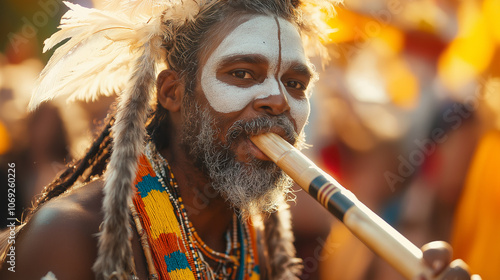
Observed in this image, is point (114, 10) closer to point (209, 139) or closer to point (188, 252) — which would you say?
point (209, 139)

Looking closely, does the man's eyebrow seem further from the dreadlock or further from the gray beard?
the dreadlock

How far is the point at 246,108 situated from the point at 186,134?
0.44m

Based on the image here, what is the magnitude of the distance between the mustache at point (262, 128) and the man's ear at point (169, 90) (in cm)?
46

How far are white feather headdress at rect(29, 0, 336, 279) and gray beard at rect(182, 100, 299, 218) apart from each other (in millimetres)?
358

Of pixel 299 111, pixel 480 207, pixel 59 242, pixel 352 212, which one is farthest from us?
pixel 480 207

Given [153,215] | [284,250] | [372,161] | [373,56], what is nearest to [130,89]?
[153,215]

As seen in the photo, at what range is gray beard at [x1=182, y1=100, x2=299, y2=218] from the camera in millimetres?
2359

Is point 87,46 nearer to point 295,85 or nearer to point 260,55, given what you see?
point 260,55

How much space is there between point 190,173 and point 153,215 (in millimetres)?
378

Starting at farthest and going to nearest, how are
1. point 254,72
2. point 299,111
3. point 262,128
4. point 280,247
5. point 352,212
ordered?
point 280,247 → point 299,111 → point 254,72 → point 262,128 → point 352,212

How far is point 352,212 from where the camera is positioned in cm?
163

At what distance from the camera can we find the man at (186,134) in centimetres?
209

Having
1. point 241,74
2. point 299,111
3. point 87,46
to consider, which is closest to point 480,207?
point 299,111

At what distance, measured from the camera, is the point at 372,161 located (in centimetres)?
457
